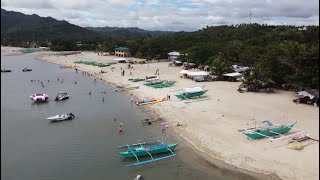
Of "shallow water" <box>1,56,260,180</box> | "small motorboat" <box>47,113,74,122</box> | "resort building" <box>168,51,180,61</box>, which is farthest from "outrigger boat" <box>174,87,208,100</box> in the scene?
Result: "resort building" <box>168,51,180,61</box>

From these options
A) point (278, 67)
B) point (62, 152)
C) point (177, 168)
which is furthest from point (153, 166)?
point (278, 67)

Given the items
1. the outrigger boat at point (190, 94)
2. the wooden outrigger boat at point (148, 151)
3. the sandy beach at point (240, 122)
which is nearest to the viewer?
the sandy beach at point (240, 122)

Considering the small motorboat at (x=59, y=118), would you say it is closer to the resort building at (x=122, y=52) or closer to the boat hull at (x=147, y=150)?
the boat hull at (x=147, y=150)

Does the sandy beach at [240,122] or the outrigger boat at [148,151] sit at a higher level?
the sandy beach at [240,122]

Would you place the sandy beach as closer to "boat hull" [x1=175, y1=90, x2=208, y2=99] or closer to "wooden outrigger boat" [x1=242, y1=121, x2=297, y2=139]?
→ "wooden outrigger boat" [x1=242, y1=121, x2=297, y2=139]

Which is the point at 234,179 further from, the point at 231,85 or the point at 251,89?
the point at 231,85

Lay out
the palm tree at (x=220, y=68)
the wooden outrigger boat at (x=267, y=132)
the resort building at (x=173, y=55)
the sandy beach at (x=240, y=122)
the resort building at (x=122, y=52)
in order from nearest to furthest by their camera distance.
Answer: the sandy beach at (x=240, y=122)
the wooden outrigger boat at (x=267, y=132)
the palm tree at (x=220, y=68)
the resort building at (x=173, y=55)
the resort building at (x=122, y=52)

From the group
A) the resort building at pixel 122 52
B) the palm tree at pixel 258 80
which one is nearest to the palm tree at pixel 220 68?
the palm tree at pixel 258 80
